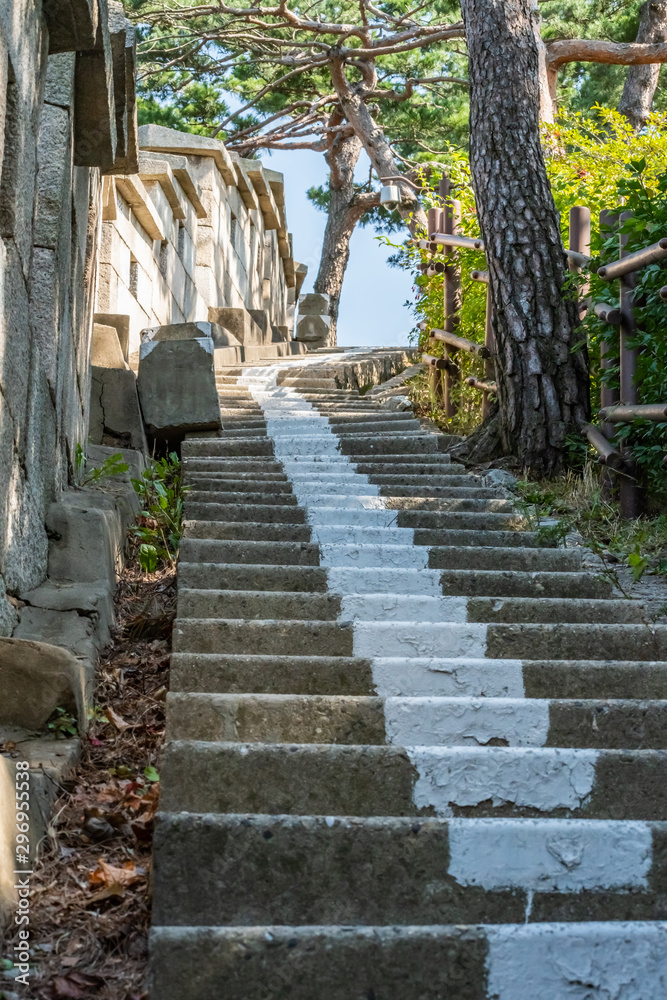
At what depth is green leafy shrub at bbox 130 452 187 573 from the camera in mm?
4077

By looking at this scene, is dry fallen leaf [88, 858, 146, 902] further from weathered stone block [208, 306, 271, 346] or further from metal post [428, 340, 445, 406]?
weathered stone block [208, 306, 271, 346]

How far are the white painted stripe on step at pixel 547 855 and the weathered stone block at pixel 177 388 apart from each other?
3895mm

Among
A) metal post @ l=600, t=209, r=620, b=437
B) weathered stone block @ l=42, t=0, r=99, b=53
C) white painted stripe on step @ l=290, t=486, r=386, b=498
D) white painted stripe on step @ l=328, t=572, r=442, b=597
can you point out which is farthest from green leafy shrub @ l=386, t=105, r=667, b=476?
weathered stone block @ l=42, t=0, r=99, b=53

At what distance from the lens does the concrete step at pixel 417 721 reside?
2.64 metres

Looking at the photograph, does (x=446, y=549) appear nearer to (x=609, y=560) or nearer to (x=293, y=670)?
(x=609, y=560)

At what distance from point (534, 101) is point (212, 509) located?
3.16 metres

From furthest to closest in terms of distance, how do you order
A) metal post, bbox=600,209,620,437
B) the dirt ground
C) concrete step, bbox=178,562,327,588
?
metal post, bbox=600,209,620,437
concrete step, bbox=178,562,327,588
the dirt ground

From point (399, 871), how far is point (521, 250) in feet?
13.4

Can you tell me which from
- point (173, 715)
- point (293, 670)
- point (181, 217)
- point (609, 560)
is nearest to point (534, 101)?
point (609, 560)

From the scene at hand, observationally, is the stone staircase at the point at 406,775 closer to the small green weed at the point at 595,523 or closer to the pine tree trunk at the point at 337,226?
the small green weed at the point at 595,523

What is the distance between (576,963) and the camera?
1908 millimetres

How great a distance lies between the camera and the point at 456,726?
2.70 m

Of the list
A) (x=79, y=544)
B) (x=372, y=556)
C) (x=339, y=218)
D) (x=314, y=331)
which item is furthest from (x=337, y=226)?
(x=79, y=544)

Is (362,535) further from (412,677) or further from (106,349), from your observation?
(106,349)
